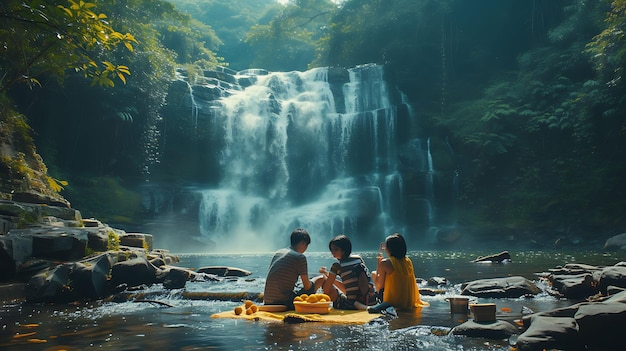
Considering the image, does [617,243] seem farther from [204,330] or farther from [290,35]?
[290,35]

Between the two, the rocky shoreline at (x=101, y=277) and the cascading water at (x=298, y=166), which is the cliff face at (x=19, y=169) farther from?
the cascading water at (x=298, y=166)

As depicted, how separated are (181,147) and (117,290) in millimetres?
20661

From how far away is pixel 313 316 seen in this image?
5.40 metres

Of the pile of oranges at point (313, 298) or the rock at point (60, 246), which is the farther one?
the rock at point (60, 246)

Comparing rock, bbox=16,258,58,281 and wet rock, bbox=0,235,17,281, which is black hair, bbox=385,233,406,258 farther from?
wet rock, bbox=0,235,17,281

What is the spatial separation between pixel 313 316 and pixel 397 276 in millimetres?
1204

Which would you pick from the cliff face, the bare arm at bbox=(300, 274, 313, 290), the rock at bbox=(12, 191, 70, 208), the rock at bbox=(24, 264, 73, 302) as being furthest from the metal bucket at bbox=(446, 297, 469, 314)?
the rock at bbox=(12, 191, 70, 208)

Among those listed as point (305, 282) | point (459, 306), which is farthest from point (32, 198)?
point (459, 306)

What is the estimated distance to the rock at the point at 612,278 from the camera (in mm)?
6082

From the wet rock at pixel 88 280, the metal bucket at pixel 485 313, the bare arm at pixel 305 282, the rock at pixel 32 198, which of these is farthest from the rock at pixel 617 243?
the rock at pixel 32 198

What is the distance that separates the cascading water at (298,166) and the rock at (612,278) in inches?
716

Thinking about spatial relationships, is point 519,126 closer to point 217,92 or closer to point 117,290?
point 217,92

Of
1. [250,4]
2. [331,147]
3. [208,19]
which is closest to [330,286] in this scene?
[331,147]

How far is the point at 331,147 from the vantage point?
2806 centimetres
